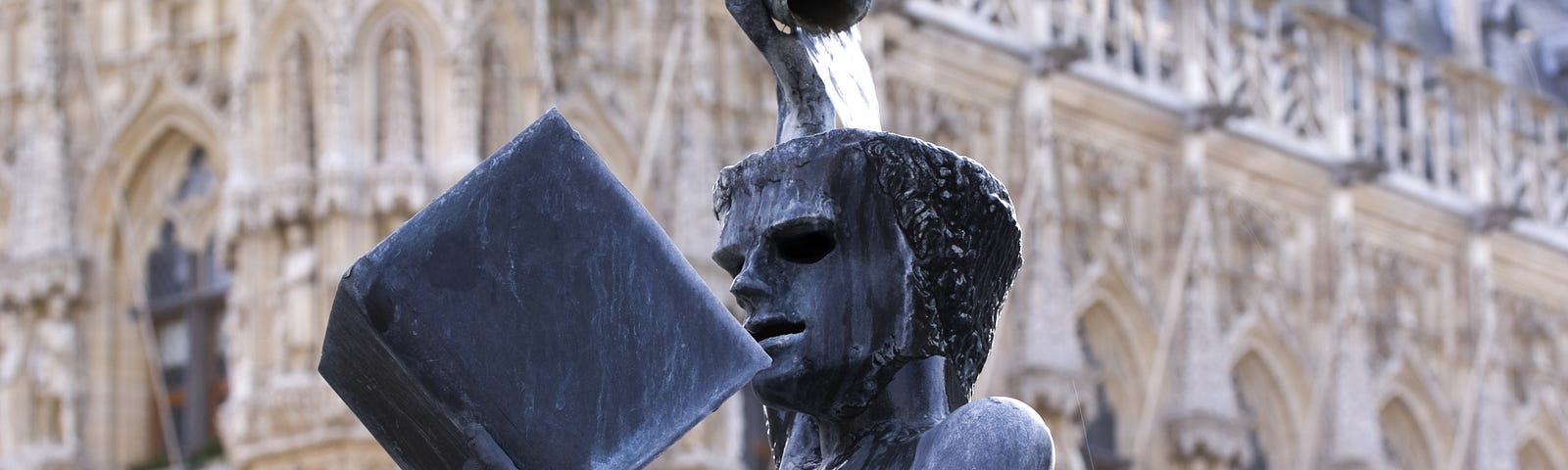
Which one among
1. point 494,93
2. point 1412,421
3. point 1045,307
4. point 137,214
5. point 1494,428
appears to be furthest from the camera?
point 1494,428

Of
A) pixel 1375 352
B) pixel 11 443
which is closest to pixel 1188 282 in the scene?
pixel 1375 352

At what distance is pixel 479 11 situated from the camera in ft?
72.9

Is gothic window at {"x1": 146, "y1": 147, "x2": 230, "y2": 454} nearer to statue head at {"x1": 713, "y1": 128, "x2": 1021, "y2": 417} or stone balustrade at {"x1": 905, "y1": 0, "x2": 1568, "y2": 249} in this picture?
stone balustrade at {"x1": 905, "y1": 0, "x2": 1568, "y2": 249}

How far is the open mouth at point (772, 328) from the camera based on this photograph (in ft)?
12.7

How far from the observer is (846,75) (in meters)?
4.22

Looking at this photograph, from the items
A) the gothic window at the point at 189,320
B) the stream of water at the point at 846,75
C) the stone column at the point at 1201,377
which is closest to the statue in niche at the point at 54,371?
the gothic window at the point at 189,320

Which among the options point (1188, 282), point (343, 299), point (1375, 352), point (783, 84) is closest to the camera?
Result: point (343, 299)

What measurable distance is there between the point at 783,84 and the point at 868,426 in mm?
499

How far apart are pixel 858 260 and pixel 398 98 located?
18.4 metres

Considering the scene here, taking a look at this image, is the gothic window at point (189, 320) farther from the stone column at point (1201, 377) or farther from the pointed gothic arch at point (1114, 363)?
the stone column at point (1201, 377)

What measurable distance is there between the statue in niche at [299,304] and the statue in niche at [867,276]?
1784 centimetres

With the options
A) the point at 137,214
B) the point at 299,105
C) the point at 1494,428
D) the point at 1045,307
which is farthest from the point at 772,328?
the point at 1494,428

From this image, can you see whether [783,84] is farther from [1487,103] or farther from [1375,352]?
[1487,103]

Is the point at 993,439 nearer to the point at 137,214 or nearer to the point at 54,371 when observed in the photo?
the point at 54,371
